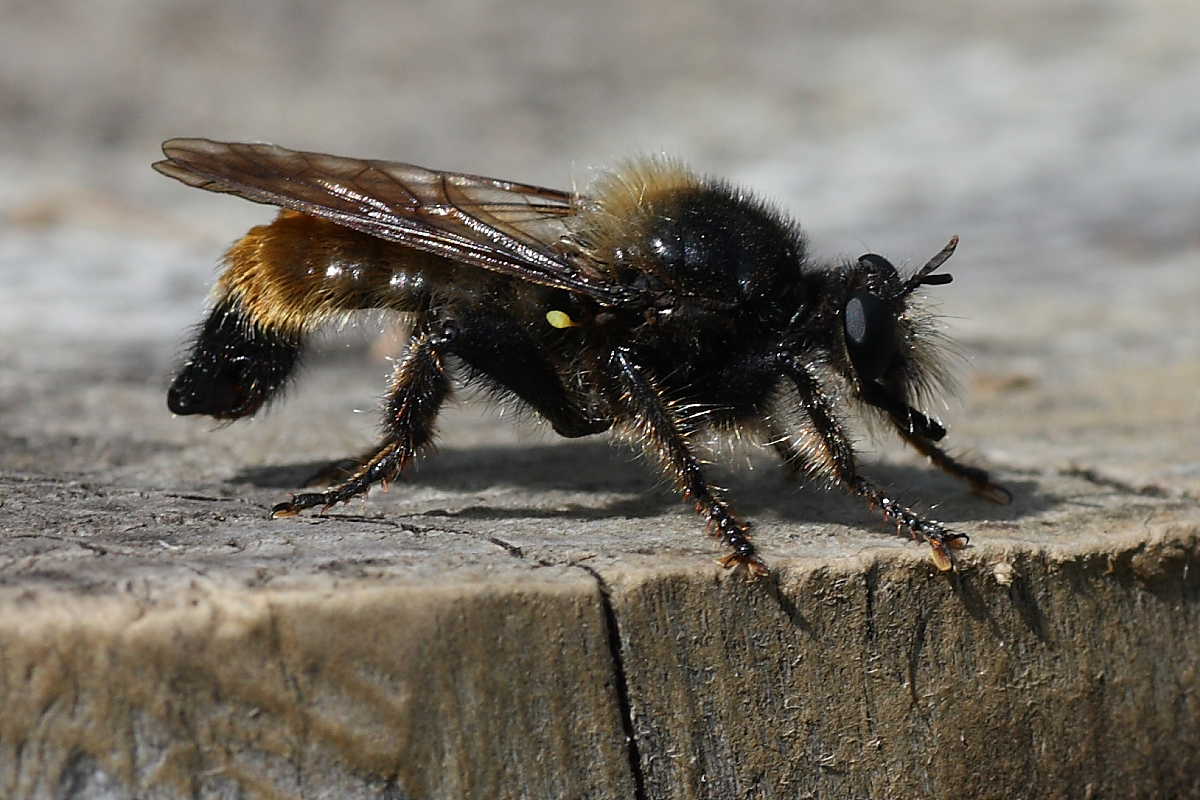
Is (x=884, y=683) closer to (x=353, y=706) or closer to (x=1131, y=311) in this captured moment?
(x=353, y=706)

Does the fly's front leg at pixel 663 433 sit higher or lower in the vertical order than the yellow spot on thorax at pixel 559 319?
lower

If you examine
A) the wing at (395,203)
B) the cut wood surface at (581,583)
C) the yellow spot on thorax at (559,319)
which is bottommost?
the cut wood surface at (581,583)

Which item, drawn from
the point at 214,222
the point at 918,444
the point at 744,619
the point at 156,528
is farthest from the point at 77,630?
the point at 214,222

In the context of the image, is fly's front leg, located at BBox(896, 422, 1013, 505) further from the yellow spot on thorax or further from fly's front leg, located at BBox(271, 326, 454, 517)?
fly's front leg, located at BBox(271, 326, 454, 517)

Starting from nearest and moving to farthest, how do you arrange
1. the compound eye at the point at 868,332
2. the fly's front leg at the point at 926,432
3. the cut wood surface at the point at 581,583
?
1. the cut wood surface at the point at 581,583
2. the compound eye at the point at 868,332
3. the fly's front leg at the point at 926,432

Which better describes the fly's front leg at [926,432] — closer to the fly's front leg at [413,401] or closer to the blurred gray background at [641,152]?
the blurred gray background at [641,152]

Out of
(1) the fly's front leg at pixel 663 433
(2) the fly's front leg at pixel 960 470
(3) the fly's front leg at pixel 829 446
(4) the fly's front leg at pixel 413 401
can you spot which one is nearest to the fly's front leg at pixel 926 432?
(2) the fly's front leg at pixel 960 470

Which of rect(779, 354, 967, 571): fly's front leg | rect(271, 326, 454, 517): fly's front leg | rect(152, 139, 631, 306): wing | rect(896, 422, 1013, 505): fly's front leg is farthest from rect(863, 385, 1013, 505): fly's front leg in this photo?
rect(271, 326, 454, 517): fly's front leg

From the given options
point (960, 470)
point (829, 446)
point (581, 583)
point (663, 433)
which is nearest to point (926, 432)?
point (960, 470)
